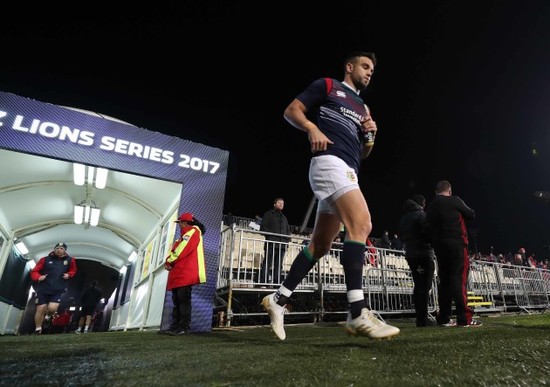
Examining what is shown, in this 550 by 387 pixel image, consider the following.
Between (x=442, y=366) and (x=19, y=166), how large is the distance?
787cm

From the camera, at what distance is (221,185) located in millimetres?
6492

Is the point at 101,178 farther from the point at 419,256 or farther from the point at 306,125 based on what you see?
the point at 419,256

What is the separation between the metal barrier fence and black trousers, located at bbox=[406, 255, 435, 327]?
2.17m

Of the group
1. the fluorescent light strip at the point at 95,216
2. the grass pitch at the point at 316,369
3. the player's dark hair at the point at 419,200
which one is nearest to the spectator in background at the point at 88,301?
the fluorescent light strip at the point at 95,216

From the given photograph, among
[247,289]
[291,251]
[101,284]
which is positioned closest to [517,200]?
[291,251]

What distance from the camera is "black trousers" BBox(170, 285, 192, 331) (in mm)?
4945

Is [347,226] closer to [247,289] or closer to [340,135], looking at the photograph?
[340,135]

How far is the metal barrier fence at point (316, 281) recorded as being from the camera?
6.99m

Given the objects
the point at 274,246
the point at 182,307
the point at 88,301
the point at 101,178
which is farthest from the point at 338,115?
the point at 88,301

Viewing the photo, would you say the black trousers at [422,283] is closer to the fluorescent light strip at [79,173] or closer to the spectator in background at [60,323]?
the fluorescent light strip at [79,173]

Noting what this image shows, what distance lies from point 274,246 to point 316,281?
1393mm

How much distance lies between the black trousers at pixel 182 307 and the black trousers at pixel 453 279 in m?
3.76

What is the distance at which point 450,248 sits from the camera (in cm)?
470

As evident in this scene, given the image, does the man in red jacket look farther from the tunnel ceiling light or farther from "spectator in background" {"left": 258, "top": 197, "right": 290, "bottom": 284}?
the tunnel ceiling light
